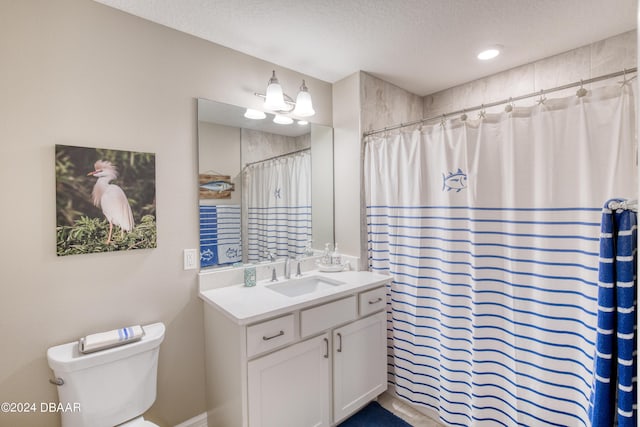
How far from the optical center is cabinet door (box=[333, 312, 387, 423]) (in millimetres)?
1856

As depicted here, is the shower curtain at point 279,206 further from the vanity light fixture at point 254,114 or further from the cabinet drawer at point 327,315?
the cabinet drawer at point 327,315

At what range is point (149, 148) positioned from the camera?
1688 millimetres

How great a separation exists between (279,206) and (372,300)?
38.1 inches

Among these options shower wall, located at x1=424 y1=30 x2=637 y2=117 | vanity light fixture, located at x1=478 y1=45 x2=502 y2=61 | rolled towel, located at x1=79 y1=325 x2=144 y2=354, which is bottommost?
rolled towel, located at x1=79 y1=325 x2=144 y2=354

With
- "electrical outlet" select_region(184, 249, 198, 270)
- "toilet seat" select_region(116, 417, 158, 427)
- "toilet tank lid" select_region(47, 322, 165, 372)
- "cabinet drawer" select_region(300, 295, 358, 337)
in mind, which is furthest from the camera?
"electrical outlet" select_region(184, 249, 198, 270)

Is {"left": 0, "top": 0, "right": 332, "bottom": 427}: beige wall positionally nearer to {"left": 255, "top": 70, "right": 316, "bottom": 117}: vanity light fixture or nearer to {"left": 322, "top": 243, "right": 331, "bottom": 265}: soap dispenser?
{"left": 255, "top": 70, "right": 316, "bottom": 117}: vanity light fixture

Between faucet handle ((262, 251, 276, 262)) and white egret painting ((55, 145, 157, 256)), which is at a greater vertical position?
white egret painting ((55, 145, 157, 256))

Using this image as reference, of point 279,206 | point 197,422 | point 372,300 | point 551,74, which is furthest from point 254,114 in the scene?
point 551,74

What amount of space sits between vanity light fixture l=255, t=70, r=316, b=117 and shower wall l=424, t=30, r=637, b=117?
4.76 feet

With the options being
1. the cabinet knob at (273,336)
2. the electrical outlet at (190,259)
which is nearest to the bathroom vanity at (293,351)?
the cabinet knob at (273,336)

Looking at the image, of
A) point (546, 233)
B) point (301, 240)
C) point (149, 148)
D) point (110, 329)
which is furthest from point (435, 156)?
point (110, 329)

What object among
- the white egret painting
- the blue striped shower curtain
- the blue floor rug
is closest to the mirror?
the white egret painting

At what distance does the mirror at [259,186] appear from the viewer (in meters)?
1.90

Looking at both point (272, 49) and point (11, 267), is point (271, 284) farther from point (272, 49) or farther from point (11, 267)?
point (272, 49)
